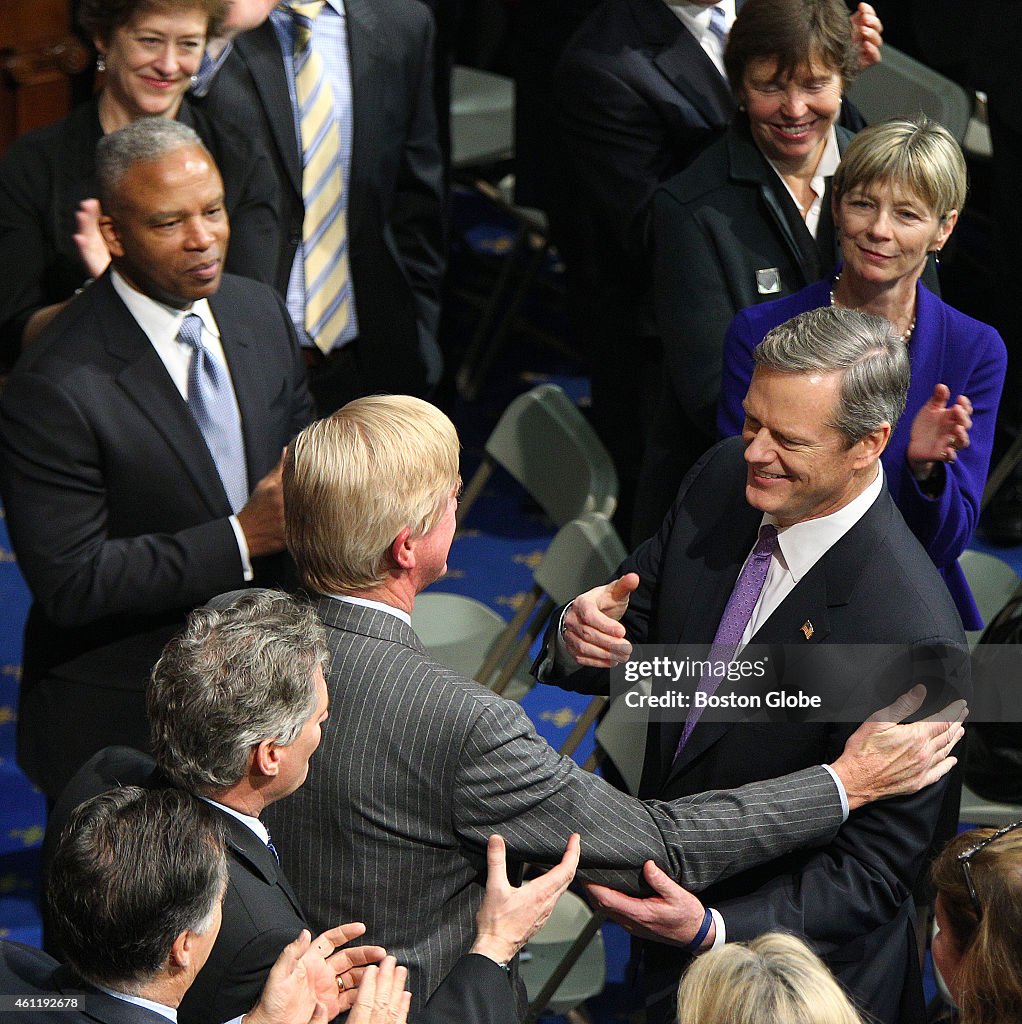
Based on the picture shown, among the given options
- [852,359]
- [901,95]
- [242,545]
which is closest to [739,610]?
[852,359]

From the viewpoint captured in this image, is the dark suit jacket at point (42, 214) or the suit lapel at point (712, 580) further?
the dark suit jacket at point (42, 214)

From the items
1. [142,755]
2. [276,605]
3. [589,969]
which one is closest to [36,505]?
[142,755]

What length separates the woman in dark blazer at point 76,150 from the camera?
3.25 meters

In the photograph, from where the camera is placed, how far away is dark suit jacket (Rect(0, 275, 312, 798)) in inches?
110

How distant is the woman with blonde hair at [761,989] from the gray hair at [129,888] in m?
0.58

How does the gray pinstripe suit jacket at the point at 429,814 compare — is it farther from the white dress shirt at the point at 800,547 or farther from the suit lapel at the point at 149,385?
the suit lapel at the point at 149,385

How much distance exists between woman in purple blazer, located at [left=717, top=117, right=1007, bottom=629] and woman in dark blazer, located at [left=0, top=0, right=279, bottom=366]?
1.45 m

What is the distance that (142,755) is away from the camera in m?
2.24

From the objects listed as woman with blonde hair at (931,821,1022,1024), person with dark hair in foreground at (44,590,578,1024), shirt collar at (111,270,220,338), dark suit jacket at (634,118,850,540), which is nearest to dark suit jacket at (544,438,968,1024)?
woman with blonde hair at (931,821,1022,1024)

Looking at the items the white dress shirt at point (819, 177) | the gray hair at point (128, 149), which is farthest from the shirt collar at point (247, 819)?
the white dress shirt at point (819, 177)

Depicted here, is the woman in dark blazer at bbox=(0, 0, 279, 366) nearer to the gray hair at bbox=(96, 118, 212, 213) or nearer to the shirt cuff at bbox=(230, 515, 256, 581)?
the gray hair at bbox=(96, 118, 212, 213)

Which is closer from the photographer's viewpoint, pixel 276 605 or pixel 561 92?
pixel 276 605

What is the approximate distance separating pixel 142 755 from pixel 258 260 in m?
1.68

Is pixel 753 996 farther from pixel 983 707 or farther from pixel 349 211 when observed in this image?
pixel 349 211
